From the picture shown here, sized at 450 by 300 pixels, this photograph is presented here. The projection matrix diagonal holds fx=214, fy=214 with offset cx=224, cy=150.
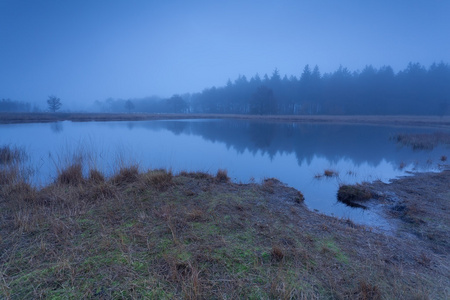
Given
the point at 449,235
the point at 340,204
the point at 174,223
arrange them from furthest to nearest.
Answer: the point at 340,204 < the point at 449,235 < the point at 174,223

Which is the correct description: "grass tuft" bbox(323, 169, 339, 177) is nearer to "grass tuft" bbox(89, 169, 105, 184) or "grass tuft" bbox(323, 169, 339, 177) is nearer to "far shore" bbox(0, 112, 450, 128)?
"grass tuft" bbox(89, 169, 105, 184)

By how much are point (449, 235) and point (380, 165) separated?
825 cm

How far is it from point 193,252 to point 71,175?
191 inches

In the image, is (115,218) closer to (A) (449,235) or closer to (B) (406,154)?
(A) (449,235)

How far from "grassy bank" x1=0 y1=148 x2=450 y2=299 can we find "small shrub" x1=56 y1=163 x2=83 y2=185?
3.13ft

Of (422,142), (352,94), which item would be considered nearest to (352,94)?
(352,94)

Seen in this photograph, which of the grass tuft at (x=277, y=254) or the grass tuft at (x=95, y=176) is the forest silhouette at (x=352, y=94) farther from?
the grass tuft at (x=277, y=254)

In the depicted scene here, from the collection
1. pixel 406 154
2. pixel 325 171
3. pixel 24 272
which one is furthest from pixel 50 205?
pixel 406 154

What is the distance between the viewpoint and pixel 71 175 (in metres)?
5.78

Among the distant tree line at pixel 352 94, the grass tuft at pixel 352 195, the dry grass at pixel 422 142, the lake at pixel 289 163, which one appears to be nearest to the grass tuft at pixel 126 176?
the lake at pixel 289 163

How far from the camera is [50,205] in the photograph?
13.0ft

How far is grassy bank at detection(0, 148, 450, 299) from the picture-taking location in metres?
2.17

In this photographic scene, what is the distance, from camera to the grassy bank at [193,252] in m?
2.17

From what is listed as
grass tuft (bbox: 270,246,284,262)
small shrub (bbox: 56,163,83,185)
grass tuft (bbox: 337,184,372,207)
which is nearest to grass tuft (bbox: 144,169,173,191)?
small shrub (bbox: 56,163,83,185)
